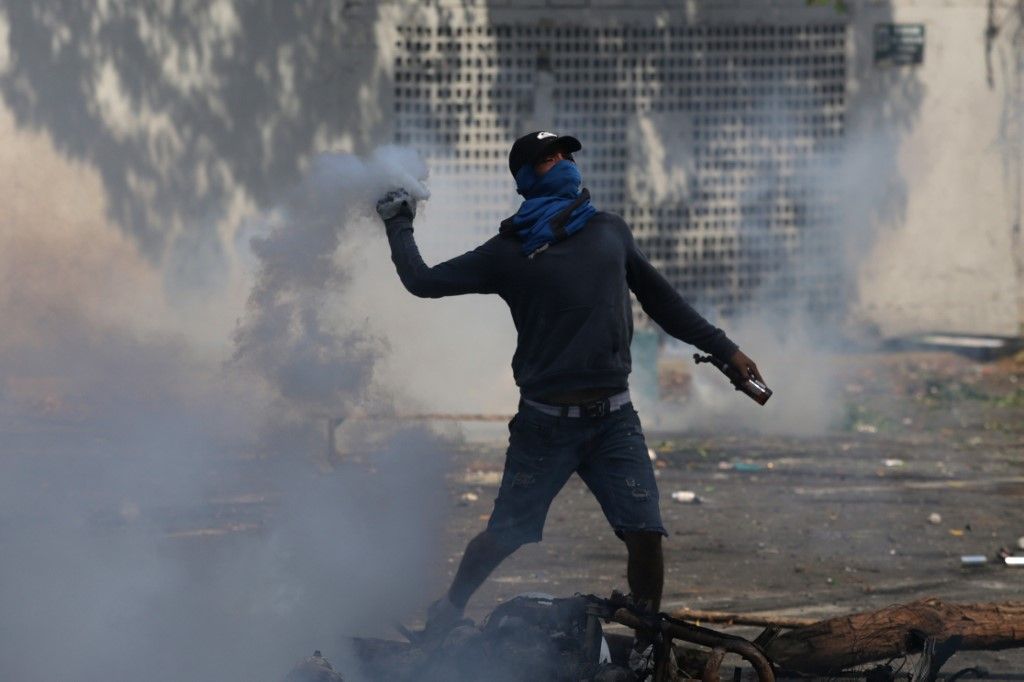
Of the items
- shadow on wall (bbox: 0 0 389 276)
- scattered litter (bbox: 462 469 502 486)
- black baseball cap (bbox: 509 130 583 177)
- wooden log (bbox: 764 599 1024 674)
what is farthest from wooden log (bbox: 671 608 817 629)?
shadow on wall (bbox: 0 0 389 276)

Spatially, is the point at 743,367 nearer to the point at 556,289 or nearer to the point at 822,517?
the point at 556,289

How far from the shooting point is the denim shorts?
16.5 feet

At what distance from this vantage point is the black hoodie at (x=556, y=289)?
496 centimetres

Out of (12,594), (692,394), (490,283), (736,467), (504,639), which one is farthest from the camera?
(692,394)

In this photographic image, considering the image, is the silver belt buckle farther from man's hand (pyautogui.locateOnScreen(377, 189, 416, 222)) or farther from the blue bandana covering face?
man's hand (pyautogui.locateOnScreen(377, 189, 416, 222))

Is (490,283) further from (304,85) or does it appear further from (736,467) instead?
(304,85)

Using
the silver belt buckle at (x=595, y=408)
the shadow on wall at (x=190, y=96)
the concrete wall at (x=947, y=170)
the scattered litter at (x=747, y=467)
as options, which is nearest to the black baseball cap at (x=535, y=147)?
the silver belt buckle at (x=595, y=408)

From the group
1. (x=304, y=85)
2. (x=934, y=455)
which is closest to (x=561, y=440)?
(x=934, y=455)

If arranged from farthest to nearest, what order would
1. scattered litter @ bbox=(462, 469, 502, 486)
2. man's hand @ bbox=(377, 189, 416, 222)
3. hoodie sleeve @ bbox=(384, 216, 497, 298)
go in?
scattered litter @ bbox=(462, 469, 502, 486) → man's hand @ bbox=(377, 189, 416, 222) → hoodie sleeve @ bbox=(384, 216, 497, 298)

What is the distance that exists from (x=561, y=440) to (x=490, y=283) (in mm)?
562

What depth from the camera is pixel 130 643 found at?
5.20m

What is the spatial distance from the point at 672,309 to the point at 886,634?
1.27 metres

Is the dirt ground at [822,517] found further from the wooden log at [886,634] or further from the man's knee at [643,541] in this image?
the man's knee at [643,541]

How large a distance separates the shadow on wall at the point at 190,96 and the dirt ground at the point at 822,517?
385 cm
